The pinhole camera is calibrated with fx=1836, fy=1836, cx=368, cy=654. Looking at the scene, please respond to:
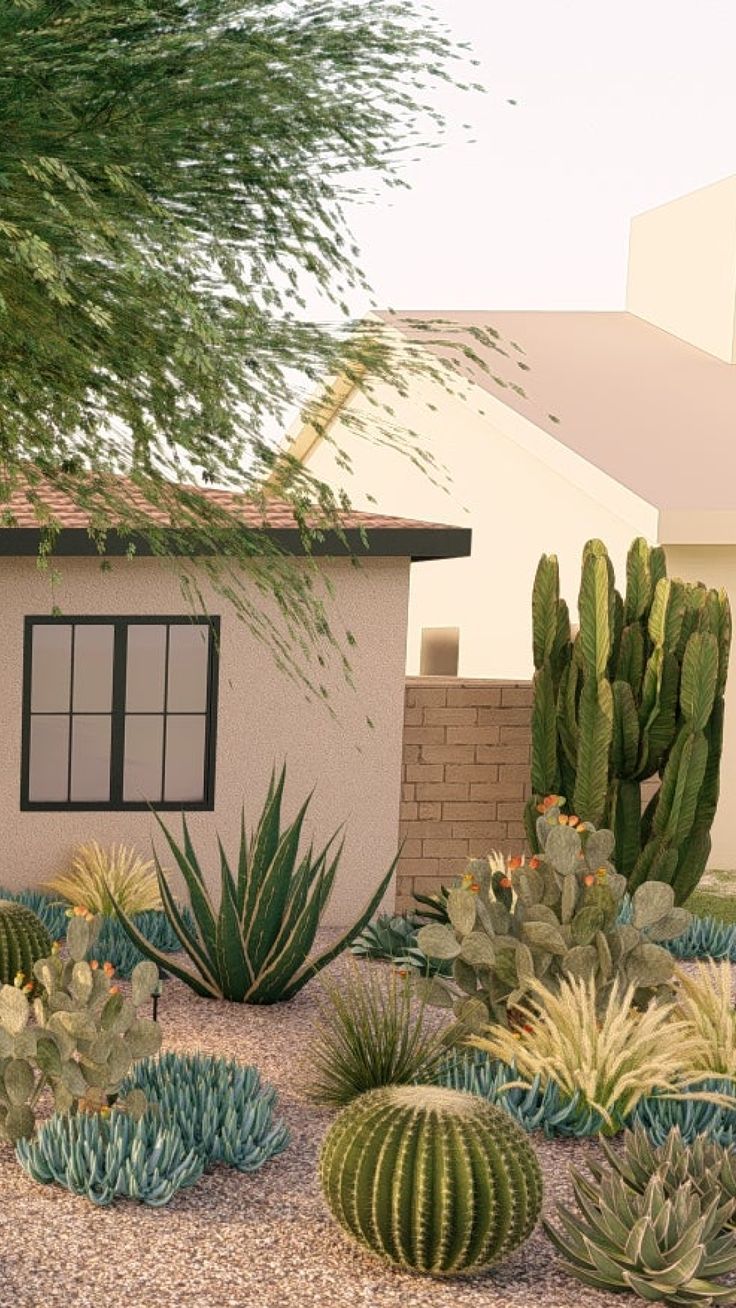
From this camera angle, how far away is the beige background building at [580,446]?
17.5 metres

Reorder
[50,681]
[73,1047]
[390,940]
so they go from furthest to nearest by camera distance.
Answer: [50,681], [390,940], [73,1047]

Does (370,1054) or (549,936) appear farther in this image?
(549,936)

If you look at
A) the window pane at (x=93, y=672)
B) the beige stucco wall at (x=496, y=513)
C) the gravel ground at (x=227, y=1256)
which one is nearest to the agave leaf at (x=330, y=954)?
the gravel ground at (x=227, y=1256)

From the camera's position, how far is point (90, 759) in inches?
967

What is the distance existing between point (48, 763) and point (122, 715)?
34.6 feet

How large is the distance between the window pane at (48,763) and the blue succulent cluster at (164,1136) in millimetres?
12459

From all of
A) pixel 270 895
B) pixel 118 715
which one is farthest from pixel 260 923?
pixel 118 715

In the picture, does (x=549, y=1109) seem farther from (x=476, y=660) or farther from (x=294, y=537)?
(x=476, y=660)

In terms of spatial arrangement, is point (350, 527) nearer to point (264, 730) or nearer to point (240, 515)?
point (240, 515)

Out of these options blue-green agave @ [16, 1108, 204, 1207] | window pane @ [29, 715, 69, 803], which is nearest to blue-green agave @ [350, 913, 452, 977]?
blue-green agave @ [16, 1108, 204, 1207]

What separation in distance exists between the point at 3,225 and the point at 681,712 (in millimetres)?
7192

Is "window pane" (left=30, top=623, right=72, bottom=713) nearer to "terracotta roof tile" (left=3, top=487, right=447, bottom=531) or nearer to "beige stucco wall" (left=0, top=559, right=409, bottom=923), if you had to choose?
"terracotta roof tile" (left=3, top=487, right=447, bottom=531)

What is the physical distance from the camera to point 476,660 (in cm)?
1980

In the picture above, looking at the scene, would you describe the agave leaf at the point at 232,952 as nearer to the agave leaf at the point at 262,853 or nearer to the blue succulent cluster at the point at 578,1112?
the agave leaf at the point at 262,853
